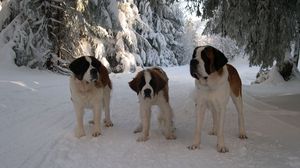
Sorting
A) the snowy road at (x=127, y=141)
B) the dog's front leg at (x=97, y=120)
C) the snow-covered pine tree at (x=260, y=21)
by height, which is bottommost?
the snowy road at (x=127, y=141)

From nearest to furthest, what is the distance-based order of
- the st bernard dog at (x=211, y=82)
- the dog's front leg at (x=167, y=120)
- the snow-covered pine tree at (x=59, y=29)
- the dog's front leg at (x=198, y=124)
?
the st bernard dog at (x=211, y=82), the dog's front leg at (x=198, y=124), the dog's front leg at (x=167, y=120), the snow-covered pine tree at (x=59, y=29)

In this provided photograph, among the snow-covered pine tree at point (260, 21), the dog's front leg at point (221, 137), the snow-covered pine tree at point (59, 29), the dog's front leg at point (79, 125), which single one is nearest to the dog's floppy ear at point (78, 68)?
the dog's front leg at point (79, 125)

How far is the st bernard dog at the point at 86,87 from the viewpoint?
21.6 feet

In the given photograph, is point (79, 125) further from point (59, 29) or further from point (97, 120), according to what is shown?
point (59, 29)

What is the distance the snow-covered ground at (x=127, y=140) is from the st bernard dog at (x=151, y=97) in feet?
0.68

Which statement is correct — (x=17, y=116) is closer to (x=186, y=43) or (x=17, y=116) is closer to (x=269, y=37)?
(x=269, y=37)

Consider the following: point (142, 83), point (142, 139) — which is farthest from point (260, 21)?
point (142, 139)

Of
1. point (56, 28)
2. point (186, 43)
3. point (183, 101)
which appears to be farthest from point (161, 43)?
point (183, 101)

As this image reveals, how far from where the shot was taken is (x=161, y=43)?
41.6 meters

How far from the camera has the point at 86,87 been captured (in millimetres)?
6754

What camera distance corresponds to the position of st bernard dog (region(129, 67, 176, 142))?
6.46m

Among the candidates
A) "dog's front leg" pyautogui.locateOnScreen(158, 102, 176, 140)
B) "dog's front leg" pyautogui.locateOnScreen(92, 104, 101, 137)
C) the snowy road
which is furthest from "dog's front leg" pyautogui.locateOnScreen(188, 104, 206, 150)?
"dog's front leg" pyautogui.locateOnScreen(92, 104, 101, 137)

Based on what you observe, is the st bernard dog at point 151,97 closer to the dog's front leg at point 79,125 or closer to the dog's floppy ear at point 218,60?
the dog's front leg at point 79,125

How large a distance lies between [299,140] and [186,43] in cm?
5408
